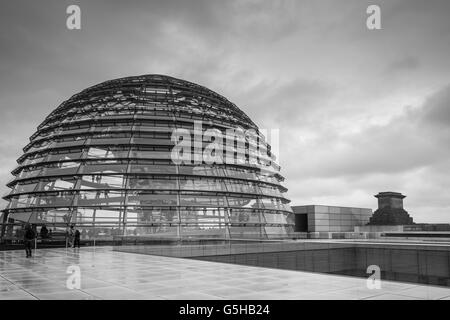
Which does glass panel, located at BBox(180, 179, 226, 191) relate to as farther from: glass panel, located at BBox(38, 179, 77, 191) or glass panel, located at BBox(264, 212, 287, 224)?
glass panel, located at BBox(38, 179, 77, 191)

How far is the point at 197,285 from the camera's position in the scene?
10164 millimetres

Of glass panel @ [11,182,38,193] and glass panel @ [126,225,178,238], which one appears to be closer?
glass panel @ [126,225,178,238]

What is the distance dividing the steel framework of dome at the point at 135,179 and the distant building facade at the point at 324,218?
2846 cm

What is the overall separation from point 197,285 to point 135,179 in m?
18.3

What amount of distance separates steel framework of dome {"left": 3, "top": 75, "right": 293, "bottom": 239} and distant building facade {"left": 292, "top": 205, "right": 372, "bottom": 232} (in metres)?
28.5

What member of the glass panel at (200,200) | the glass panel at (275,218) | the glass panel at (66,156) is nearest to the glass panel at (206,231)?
the glass panel at (200,200)

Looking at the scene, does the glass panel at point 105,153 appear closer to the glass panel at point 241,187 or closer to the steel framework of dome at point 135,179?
the steel framework of dome at point 135,179

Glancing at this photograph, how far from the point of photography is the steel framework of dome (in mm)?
26656

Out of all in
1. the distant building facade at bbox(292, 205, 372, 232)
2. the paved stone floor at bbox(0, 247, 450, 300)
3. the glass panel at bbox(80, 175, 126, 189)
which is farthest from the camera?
the distant building facade at bbox(292, 205, 372, 232)

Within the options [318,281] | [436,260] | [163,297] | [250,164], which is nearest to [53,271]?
[163,297]

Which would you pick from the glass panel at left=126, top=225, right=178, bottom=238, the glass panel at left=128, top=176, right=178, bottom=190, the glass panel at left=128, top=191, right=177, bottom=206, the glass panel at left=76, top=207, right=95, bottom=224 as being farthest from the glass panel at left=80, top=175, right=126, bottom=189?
the glass panel at left=126, top=225, right=178, bottom=238

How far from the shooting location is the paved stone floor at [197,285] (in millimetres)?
8680
